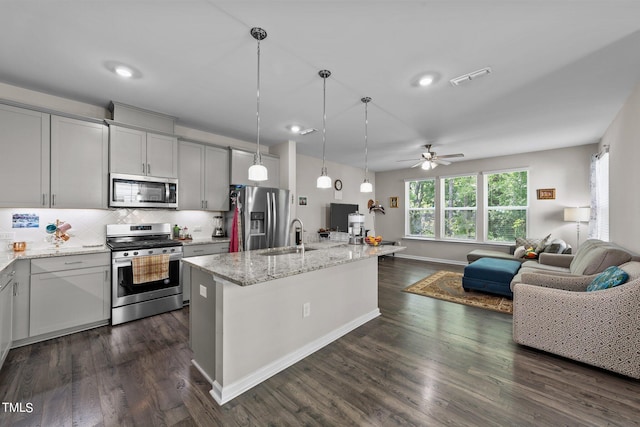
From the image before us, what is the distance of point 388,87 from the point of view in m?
2.70

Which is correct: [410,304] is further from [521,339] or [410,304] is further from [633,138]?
[633,138]

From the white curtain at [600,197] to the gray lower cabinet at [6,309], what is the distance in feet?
24.2

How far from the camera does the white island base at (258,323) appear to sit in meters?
1.84

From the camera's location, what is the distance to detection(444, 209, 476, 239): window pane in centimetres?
635

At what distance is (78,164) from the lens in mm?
2939

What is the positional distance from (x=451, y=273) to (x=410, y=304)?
7.73 feet

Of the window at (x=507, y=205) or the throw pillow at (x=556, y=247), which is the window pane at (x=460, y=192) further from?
the throw pillow at (x=556, y=247)

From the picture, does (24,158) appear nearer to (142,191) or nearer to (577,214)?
(142,191)

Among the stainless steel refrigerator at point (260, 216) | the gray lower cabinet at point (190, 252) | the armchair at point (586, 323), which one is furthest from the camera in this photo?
the stainless steel refrigerator at point (260, 216)

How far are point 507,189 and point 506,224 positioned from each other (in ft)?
2.68

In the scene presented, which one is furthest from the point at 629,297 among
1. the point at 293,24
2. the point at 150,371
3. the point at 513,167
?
the point at 513,167

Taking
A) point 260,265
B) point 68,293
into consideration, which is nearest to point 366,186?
point 260,265

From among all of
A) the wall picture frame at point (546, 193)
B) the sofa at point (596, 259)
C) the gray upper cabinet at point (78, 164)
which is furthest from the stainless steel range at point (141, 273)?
the wall picture frame at point (546, 193)

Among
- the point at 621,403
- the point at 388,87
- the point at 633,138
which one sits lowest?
the point at 621,403
